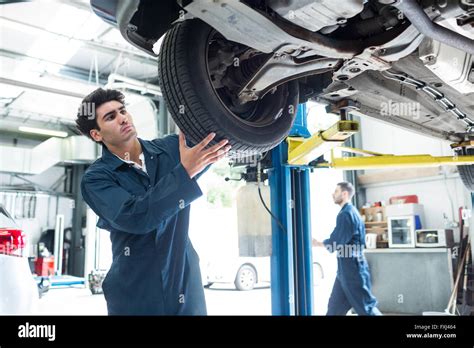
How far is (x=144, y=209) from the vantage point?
107cm

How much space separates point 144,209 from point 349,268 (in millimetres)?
2103

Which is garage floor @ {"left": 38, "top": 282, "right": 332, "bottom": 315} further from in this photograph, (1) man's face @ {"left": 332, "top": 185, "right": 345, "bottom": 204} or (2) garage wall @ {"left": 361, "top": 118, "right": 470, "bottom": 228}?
(2) garage wall @ {"left": 361, "top": 118, "right": 470, "bottom": 228}

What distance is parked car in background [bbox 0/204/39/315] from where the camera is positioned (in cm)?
143

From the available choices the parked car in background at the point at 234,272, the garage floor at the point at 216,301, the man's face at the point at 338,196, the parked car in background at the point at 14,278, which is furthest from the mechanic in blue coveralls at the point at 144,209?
the parked car in background at the point at 234,272

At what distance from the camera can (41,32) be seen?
12.2 feet

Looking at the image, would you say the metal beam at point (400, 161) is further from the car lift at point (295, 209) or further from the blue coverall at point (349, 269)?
the blue coverall at point (349, 269)

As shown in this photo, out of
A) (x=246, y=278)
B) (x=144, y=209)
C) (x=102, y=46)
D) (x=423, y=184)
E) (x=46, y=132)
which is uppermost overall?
(x=102, y=46)

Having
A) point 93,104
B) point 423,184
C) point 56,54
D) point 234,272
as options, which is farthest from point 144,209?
point 423,184

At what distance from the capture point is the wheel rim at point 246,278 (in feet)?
16.9

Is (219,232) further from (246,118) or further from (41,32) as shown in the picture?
(246,118)

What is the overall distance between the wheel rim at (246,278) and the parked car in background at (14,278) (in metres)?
3.71

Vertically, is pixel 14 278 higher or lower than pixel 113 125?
lower

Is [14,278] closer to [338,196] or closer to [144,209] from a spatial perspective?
[144,209]
